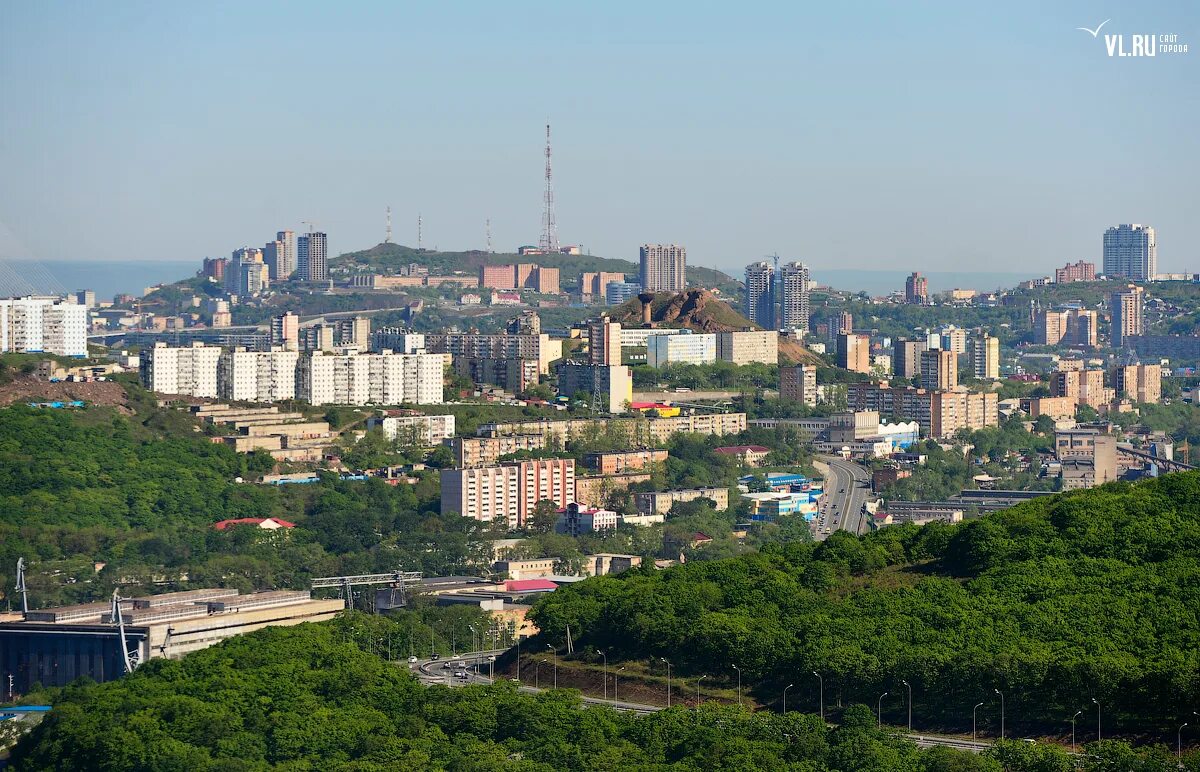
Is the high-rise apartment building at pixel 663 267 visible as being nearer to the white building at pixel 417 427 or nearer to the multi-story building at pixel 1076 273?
the multi-story building at pixel 1076 273

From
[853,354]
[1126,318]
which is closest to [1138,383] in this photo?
[853,354]

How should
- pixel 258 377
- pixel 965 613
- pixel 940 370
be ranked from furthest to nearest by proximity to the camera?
pixel 940 370 < pixel 258 377 < pixel 965 613

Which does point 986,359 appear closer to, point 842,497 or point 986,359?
point 986,359

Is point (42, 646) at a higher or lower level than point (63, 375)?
lower

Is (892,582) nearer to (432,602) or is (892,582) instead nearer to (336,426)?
(432,602)

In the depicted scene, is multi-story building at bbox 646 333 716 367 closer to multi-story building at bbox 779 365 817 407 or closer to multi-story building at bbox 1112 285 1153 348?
multi-story building at bbox 779 365 817 407

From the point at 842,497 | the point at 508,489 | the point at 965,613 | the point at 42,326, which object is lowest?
the point at 842,497

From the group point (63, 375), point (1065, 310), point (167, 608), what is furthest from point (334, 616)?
point (1065, 310)
